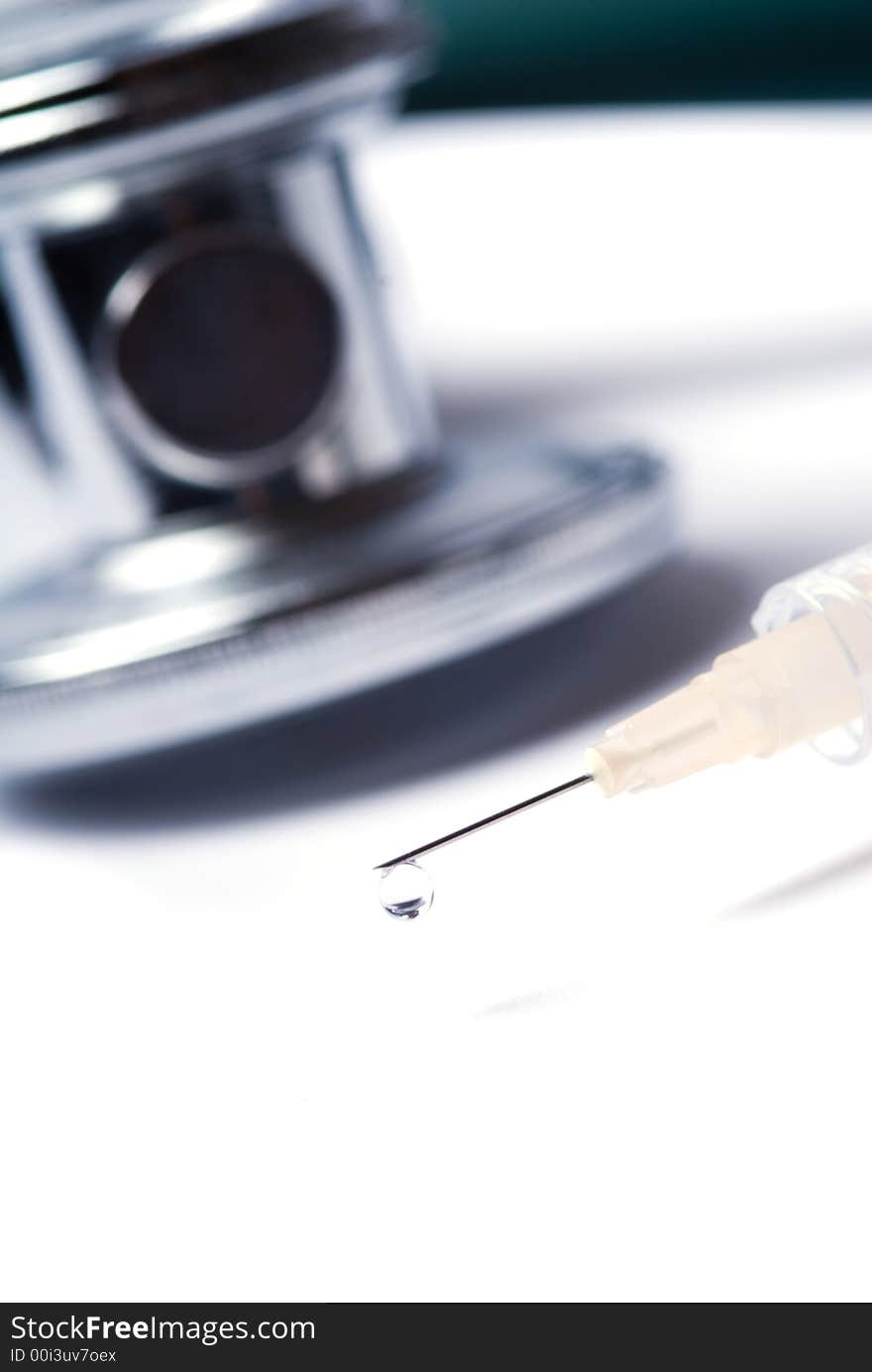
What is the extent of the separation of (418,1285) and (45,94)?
41cm

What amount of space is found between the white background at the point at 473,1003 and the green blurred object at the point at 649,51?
19.4 inches

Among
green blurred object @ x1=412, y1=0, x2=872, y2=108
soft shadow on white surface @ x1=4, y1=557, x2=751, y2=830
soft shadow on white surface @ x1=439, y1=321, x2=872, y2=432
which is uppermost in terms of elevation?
green blurred object @ x1=412, y1=0, x2=872, y2=108

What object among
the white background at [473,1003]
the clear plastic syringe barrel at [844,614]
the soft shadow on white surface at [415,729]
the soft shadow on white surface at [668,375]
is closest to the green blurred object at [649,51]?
the soft shadow on white surface at [668,375]

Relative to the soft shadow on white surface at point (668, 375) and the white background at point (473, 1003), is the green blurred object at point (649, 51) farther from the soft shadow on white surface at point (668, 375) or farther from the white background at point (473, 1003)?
the white background at point (473, 1003)

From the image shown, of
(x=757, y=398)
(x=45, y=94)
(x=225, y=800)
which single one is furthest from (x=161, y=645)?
(x=757, y=398)

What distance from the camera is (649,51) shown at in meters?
1.21

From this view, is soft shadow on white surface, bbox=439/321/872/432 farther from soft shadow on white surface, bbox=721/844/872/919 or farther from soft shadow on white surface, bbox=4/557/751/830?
soft shadow on white surface, bbox=721/844/872/919

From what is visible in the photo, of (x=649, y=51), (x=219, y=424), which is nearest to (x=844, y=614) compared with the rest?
(x=219, y=424)

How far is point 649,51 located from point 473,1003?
924 millimetres

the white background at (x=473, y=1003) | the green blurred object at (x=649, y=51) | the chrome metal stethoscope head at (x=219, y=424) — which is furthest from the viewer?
the green blurred object at (x=649, y=51)

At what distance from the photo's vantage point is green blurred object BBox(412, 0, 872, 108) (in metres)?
1.16

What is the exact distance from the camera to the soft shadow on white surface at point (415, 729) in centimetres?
A: 61

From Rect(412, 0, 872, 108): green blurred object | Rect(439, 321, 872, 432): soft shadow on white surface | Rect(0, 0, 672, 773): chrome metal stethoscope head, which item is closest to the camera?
Rect(0, 0, 672, 773): chrome metal stethoscope head

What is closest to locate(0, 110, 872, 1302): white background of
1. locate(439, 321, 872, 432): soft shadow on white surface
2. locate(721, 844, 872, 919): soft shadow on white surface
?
locate(721, 844, 872, 919): soft shadow on white surface
